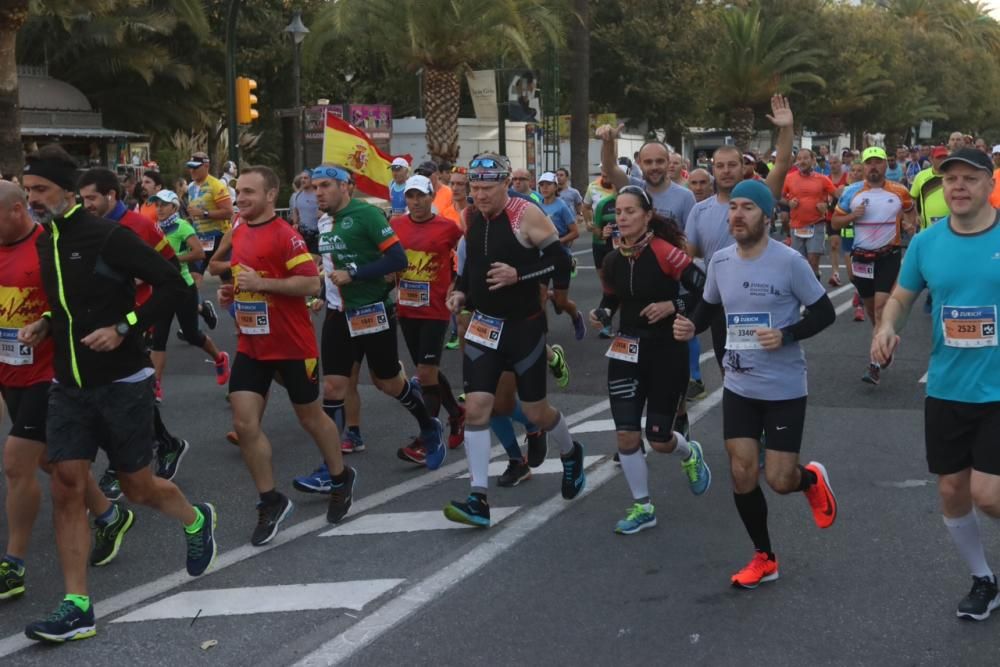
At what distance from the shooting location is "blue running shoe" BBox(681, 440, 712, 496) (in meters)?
6.92

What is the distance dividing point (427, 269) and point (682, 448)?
8.82 ft

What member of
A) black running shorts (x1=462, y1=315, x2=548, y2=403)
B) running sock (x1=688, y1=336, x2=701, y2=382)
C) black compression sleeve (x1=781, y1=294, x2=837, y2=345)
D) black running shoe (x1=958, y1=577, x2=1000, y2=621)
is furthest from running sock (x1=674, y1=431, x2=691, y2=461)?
running sock (x1=688, y1=336, x2=701, y2=382)

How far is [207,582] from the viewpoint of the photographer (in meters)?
5.75

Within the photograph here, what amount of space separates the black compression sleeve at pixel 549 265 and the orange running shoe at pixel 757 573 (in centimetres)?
190

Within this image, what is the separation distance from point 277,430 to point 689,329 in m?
4.41

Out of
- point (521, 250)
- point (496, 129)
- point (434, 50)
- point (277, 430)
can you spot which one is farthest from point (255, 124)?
point (521, 250)

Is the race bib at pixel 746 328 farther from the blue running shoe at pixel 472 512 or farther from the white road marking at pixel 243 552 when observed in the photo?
the white road marking at pixel 243 552

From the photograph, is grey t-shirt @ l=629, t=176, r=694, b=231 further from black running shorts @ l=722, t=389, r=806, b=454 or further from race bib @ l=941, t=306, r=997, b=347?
race bib @ l=941, t=306, r=997, b=347

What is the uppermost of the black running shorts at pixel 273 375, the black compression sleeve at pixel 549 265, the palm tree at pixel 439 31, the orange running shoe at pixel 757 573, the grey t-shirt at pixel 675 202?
the palm tree at pixel 439 31

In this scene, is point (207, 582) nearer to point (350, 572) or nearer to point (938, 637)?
point (350, 572)

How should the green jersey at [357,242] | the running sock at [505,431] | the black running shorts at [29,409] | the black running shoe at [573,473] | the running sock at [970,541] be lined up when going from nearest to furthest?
the running sock at [970,541] < the black running shorts at [29,409] < the black running shoe at [573,473] < the running sock at [505,431] < the green jersey at [357,242]

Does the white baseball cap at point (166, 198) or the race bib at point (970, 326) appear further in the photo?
the white baseball cap at point (166, 198)

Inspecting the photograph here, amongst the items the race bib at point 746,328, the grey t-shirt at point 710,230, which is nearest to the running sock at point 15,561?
the race bib at point 746,328

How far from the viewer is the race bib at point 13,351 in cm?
577
